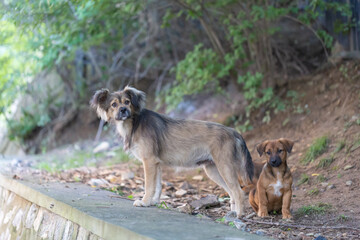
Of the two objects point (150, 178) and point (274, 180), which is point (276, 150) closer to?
point (274, 180)

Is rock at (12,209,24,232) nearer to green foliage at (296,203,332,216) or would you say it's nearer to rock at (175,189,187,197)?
rock at (175,189,187,197)

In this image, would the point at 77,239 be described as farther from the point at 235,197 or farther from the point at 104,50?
the point at 104,50

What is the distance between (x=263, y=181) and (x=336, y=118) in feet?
12.1

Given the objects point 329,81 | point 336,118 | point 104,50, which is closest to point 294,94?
point 329,81

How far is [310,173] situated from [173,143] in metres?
2.72

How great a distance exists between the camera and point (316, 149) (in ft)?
26.6

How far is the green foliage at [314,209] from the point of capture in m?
5.82

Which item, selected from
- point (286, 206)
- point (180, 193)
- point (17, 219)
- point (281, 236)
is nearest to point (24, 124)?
point (17, 219)

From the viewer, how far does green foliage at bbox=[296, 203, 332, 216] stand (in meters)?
5.82

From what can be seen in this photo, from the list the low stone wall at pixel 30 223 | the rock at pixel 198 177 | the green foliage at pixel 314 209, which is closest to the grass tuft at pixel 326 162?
the green foliage at pixel 314 209

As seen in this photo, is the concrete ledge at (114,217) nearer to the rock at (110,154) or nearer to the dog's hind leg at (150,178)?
the dog's hind leg at (150,178)

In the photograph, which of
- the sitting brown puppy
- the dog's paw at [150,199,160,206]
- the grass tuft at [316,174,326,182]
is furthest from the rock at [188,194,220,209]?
the grass tuft at [316,174,326,182]

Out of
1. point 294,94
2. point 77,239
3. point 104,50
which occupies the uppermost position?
point 104,50

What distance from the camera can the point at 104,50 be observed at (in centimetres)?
1538
